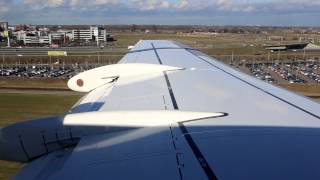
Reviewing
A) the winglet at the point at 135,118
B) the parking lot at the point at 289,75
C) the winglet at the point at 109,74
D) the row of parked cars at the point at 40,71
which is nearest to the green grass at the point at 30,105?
the winglet at the point at 109,74

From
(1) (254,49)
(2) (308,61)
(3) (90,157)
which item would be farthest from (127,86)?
(1) (254,49)

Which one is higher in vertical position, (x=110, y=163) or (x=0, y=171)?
(x=110, y=163)

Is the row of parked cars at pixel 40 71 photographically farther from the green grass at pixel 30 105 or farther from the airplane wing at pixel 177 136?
the airplane wing at pixel 177 136

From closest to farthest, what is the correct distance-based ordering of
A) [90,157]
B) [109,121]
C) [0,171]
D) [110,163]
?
[110,163], [90,157], [109,121], [0,171]

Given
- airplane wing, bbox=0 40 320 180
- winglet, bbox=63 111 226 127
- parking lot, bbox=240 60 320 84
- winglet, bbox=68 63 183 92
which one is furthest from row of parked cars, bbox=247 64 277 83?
winglet, bbox=63 111 226 127

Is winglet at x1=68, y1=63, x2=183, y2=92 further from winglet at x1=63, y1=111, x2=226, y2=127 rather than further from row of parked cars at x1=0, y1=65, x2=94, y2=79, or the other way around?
row of parked cars at x1=0, y1=65, x2=94, y2=79

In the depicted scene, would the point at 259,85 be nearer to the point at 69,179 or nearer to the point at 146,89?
the point at 146,89
